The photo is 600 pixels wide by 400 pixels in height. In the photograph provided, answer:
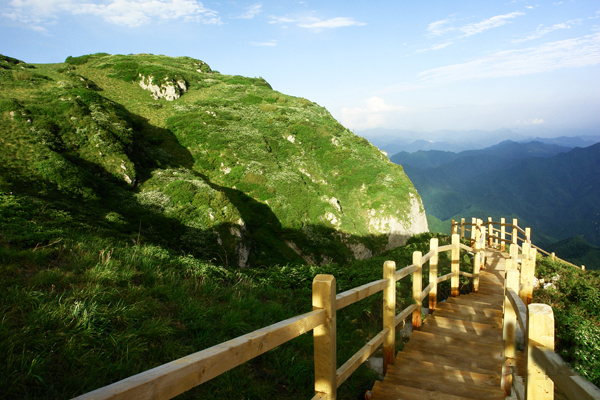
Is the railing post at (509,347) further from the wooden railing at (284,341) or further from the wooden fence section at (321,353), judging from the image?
the wooden railing at (284,341)

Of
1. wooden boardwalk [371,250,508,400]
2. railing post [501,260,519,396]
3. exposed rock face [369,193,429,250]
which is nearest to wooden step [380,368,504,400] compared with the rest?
wooden boardwalk [371,250,508,400]

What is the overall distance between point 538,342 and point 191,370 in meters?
1.97

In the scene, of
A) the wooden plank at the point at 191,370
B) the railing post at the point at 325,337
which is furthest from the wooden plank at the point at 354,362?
the wooden plank at the point at 191,370

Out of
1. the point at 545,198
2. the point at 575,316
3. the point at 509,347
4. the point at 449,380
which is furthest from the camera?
the point at 545,198

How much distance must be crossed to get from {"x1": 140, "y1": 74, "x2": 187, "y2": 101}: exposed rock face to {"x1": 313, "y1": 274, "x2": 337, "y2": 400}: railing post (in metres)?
38.5

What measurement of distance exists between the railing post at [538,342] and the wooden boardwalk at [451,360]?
1777 mm

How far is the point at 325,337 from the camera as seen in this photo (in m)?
2.57

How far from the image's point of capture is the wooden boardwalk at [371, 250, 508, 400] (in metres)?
3.58

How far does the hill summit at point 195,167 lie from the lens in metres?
13.6

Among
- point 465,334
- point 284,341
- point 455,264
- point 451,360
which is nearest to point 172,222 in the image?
point 455,264

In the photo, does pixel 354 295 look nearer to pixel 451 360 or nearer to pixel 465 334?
pixel 451 360

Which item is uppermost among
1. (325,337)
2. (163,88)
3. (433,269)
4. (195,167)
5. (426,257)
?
(163,88)

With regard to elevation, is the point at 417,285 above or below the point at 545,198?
above

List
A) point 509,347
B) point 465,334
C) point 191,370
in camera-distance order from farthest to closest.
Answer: point 465,334 → point 509,347 → point 191,370
